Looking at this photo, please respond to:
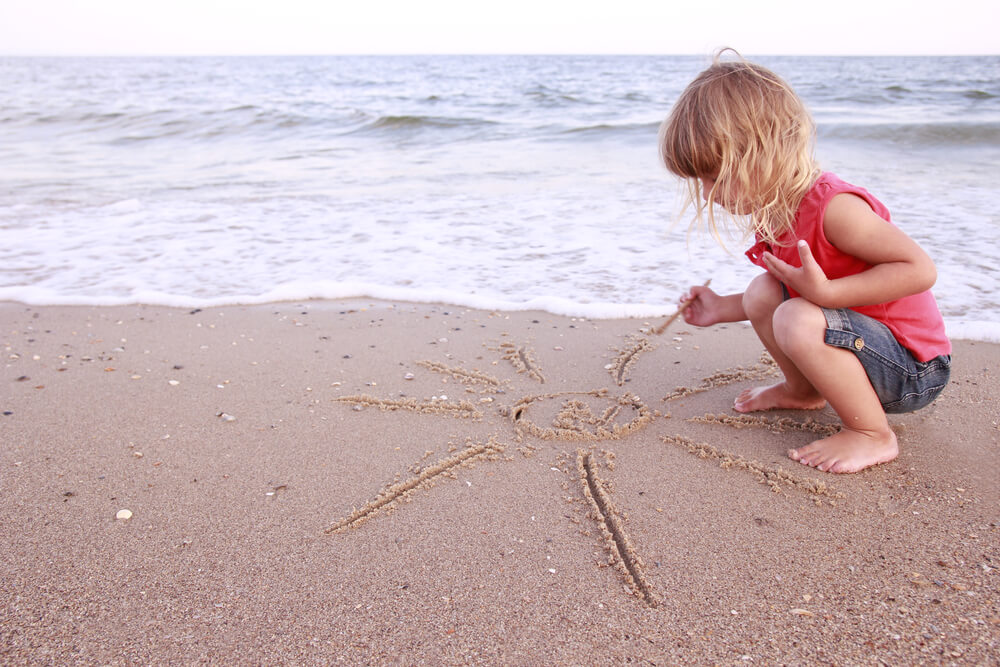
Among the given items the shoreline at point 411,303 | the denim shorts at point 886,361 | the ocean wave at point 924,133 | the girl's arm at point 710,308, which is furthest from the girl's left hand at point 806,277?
the ocean wave at point 924,133

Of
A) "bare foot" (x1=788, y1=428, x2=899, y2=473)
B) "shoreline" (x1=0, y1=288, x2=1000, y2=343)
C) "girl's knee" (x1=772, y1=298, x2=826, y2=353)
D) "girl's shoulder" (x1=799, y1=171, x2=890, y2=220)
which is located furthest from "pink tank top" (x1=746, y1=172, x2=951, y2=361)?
"shoreline" (x1=0, y1=288, x2=1000, y2=343)

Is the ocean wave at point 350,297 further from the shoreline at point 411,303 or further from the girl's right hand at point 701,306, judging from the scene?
the girl's right hand at point 701,306

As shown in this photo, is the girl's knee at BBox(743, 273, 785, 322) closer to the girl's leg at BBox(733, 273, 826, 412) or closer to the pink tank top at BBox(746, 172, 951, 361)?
the girl's leg at BBox(733, 273, 826, 412)

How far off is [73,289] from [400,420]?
2962 mm

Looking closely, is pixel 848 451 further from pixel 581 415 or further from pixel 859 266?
pixel 581 415

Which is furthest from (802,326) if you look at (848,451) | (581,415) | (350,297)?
(350,297)

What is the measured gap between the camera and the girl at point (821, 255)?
2.00 m

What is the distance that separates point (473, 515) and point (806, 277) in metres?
1.19

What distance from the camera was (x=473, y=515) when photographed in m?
2.03

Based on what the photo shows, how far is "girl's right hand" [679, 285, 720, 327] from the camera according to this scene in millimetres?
2639

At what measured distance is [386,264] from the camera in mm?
4945

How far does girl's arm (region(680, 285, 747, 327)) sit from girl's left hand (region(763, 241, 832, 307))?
498mm

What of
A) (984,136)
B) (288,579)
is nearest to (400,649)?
(288,579)

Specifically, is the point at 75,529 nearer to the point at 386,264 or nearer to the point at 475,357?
the point at 475,357
